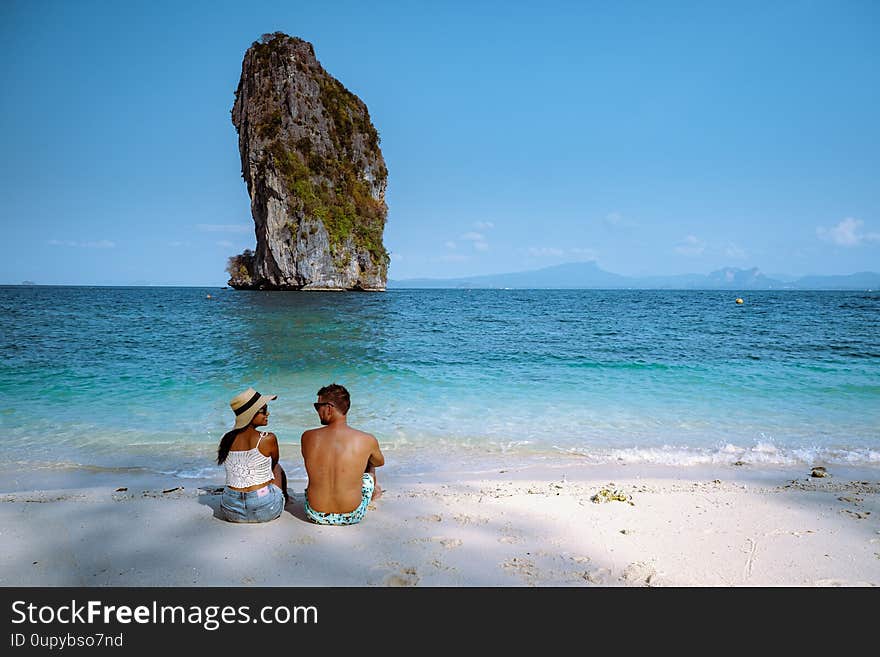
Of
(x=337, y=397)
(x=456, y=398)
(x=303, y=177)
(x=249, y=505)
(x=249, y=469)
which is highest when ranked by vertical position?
(x=303, y=177)

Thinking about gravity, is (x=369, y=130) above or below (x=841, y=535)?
above

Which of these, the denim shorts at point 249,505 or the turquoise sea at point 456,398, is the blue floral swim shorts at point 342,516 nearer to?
the denim shorts at point 249,505

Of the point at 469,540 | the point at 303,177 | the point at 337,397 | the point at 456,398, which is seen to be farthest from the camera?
the point at 303,177

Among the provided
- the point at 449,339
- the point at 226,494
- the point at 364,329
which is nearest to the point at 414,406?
the point at 226,494

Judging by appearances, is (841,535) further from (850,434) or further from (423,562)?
(850,434)

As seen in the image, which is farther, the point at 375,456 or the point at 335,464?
the point at 375,456

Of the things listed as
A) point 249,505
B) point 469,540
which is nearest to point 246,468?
point 249,505

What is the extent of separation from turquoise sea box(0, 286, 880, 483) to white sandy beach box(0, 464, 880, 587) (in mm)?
1511

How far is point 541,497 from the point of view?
5.19 m

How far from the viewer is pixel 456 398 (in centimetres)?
1091

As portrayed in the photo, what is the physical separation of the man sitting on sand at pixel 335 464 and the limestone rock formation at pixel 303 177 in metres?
69.8

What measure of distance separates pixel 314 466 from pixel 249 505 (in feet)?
2.08

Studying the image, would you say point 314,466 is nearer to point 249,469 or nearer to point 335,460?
point 335,460

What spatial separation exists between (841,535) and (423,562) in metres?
3.49
